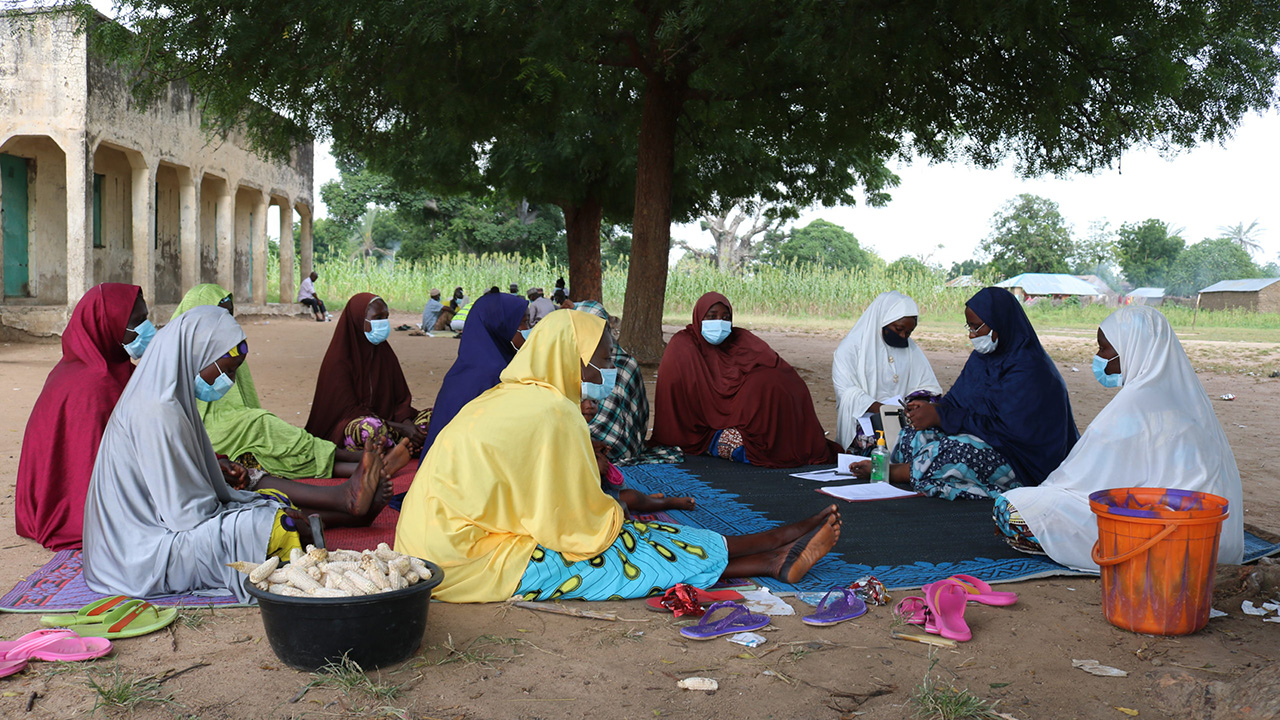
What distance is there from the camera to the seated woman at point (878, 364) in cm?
633

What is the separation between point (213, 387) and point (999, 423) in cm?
398

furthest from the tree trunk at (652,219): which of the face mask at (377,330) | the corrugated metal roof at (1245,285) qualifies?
the corrugated metal roof at (1245,285)

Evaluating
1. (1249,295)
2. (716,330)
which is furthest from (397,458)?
(1249,295)

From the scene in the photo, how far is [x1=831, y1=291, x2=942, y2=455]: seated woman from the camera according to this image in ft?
20.8

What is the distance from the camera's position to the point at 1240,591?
12.2 ft

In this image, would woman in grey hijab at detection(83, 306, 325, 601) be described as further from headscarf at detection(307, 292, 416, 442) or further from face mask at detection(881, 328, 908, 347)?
face mask at detection(881, 328, 908, 347)

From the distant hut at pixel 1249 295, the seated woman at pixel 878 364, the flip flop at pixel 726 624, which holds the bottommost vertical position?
the flip flop at pixel 726 624

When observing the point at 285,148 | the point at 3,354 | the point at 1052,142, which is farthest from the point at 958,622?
the point at 3,354

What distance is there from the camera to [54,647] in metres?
2.92

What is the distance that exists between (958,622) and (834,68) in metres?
4.70

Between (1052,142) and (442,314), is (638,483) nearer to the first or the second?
(1052,142)

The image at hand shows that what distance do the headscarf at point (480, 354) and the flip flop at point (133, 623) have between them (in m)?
2.20

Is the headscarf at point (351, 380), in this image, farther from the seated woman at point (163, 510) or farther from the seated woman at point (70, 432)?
the seated woman at point (163, 510)

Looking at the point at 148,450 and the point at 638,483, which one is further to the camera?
the point at 638,483
